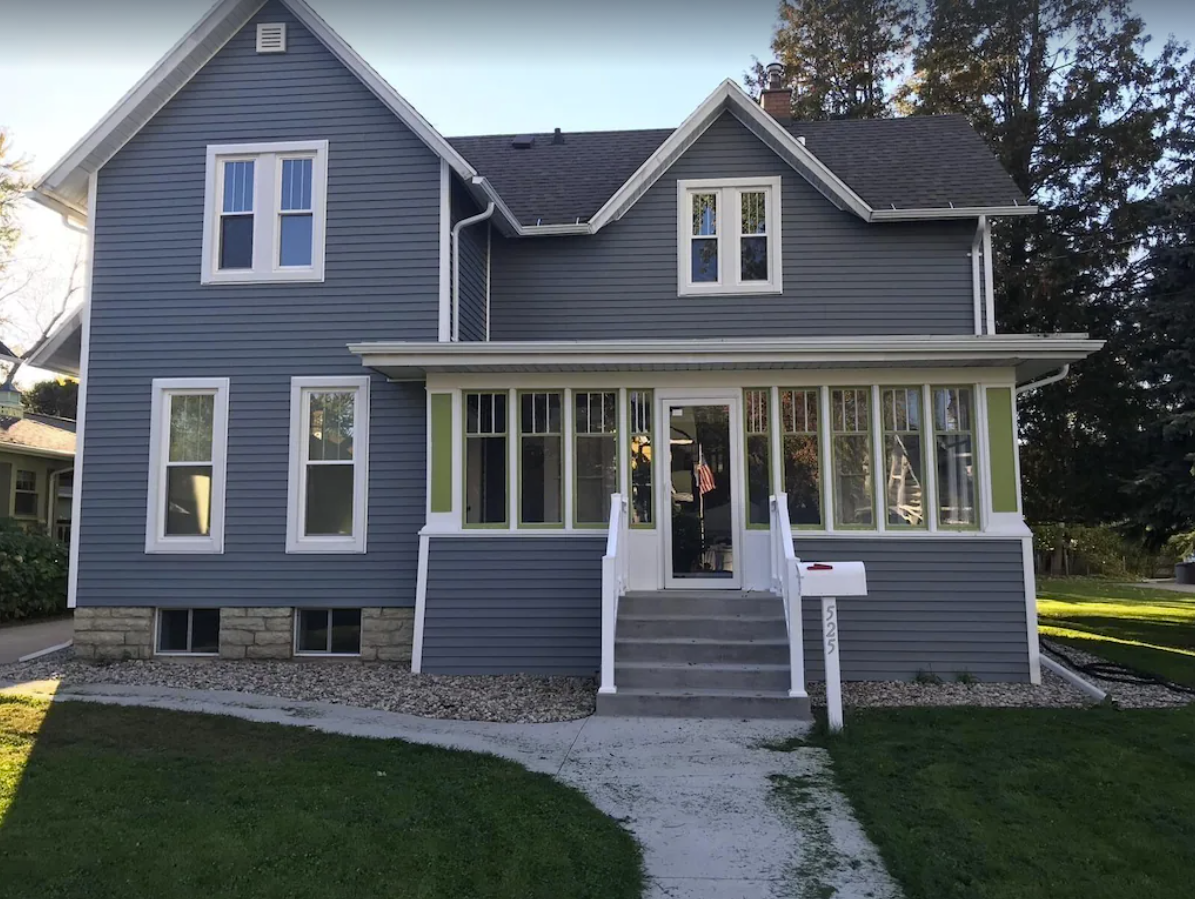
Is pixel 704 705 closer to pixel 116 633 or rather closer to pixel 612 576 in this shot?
pixel 612 576

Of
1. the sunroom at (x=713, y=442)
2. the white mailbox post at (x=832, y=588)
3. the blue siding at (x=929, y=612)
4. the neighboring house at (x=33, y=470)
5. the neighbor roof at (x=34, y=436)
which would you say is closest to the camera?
the white mailbox post at (x=832, y=588)

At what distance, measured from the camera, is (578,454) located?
31.7 ft

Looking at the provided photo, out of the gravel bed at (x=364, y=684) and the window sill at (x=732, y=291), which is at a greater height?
the window sill at (x=732, y=291)

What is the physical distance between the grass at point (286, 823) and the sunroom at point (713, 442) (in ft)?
12.0

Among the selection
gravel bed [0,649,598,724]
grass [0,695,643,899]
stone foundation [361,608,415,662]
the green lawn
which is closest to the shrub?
gravel bed [0,649,598,724]

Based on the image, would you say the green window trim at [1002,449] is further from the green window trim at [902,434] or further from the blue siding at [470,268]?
the blue siding at [470,268]

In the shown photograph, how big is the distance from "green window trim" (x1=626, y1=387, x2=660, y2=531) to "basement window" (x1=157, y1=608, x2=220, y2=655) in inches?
201

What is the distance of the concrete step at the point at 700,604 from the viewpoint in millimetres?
8680

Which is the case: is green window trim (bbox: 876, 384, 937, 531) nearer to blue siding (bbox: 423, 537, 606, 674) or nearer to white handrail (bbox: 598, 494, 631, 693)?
white handrail (bbox: 598, 494, 631, 693)

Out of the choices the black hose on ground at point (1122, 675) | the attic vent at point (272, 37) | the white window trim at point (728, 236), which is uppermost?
the attic vent at point (272, 37)

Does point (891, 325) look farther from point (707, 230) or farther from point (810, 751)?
point (810, 751)

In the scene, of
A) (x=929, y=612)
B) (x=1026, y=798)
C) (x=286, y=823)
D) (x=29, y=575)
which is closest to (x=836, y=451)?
(x=929, y=612)

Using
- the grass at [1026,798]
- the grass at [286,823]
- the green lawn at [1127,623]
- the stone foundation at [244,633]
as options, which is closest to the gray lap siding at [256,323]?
the stone foundation at [244,633]

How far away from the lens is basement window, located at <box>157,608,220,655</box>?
10266 mm
